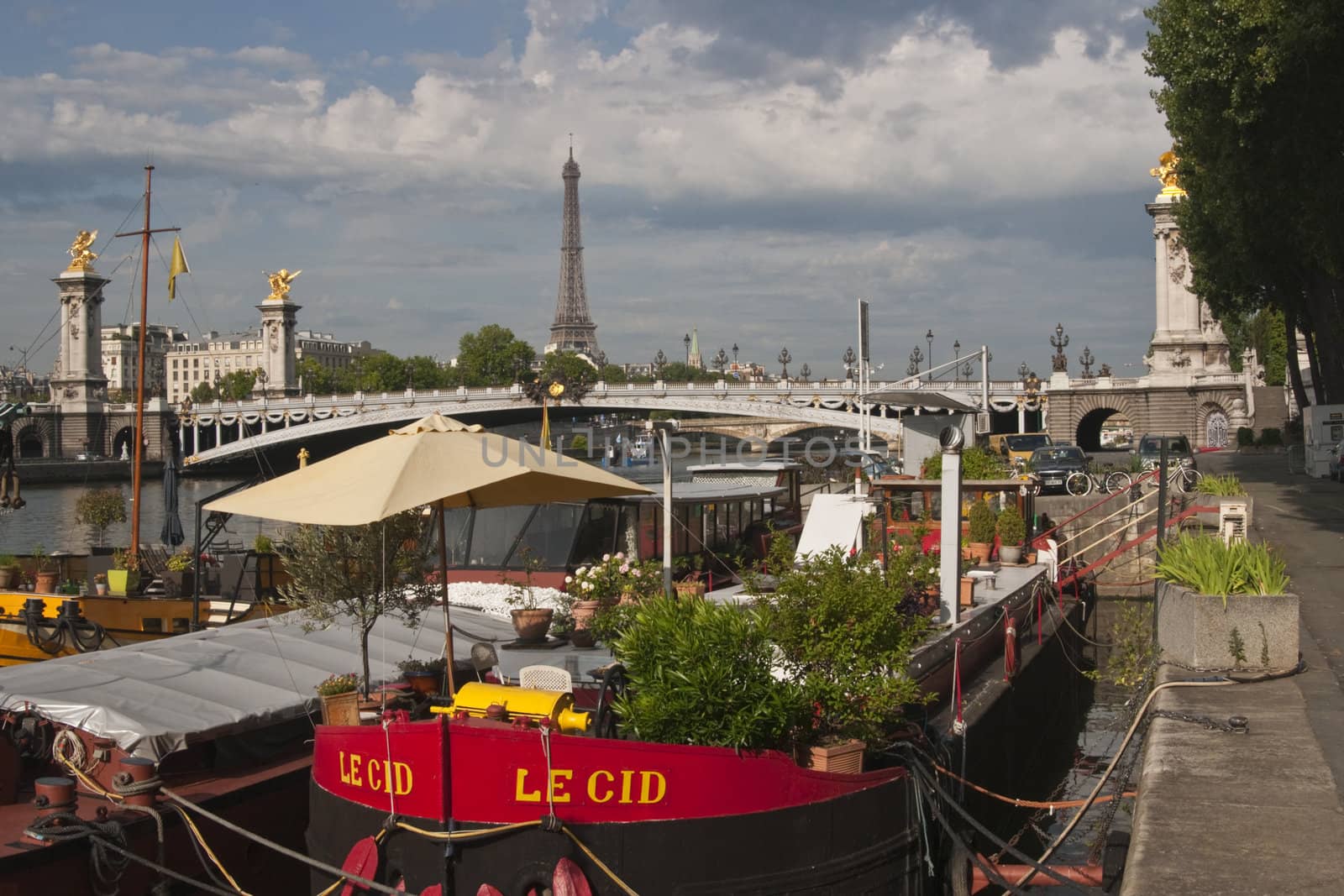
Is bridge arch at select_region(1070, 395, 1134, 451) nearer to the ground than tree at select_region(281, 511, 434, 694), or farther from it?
farther from it

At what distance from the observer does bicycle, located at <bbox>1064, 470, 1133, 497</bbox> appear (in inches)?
1257

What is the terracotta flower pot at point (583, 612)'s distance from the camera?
12211 mm

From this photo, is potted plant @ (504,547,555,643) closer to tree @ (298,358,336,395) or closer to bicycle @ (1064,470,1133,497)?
bicycle @ (1064,470,1133,497)

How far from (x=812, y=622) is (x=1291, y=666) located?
488 centimetres

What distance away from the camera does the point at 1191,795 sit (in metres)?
7.77

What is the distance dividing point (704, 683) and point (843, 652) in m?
1.15

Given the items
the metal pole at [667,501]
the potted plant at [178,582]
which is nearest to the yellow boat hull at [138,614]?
the potted plant at [178,582]

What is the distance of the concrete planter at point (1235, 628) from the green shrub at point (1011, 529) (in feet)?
29.0

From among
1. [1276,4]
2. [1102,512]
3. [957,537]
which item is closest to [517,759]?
[957,537]

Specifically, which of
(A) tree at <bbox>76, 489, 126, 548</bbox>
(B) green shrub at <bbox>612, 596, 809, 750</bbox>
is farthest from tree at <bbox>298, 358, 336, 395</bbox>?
(B) green shrub at <bbox>612, 596, 809, 750</bbox>

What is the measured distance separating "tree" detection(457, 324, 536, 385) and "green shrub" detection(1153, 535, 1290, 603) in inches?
5244

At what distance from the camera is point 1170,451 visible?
37375 millimetres

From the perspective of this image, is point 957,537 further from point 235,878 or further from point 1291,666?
point 235,878

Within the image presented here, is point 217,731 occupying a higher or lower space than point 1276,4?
lower
